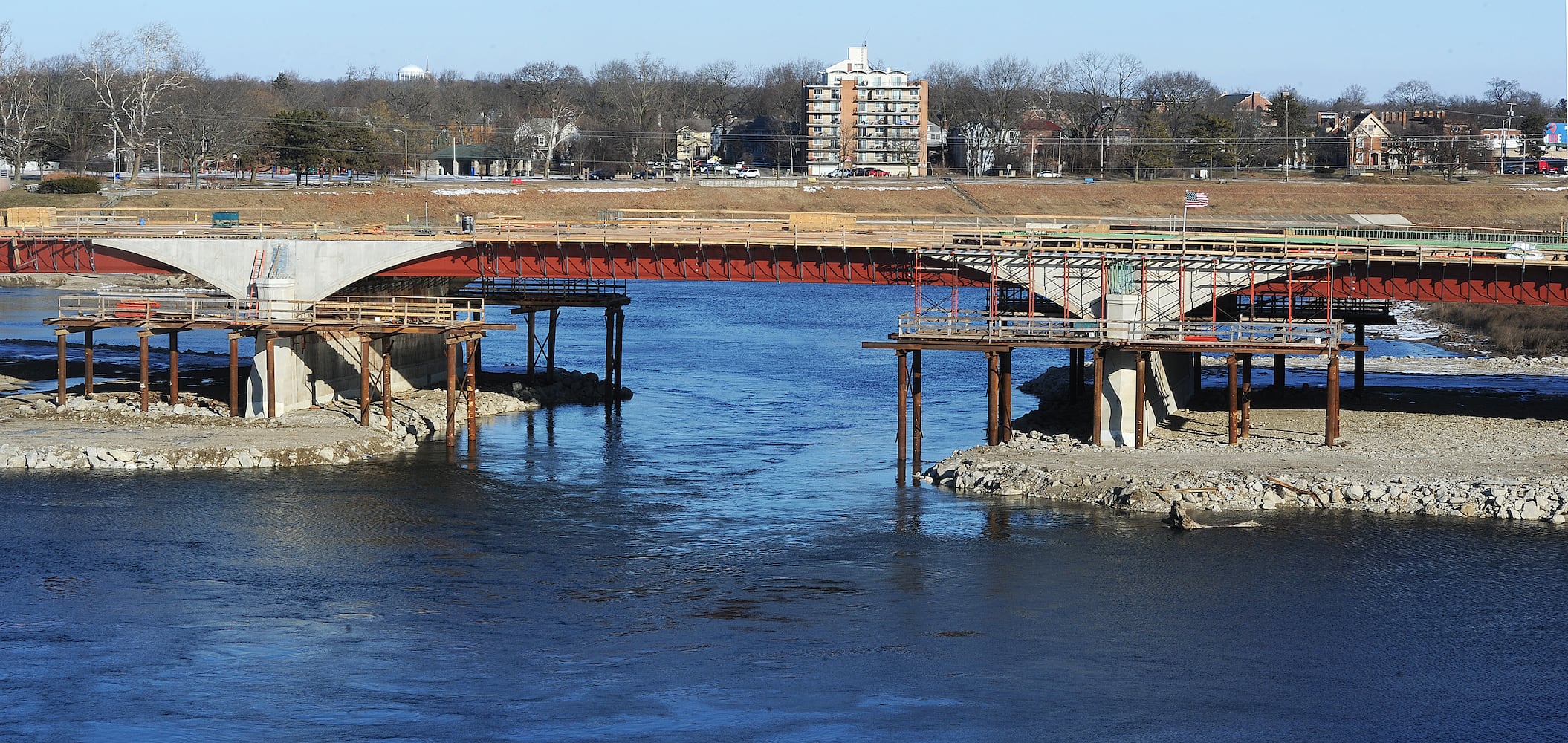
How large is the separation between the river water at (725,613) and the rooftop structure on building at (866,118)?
5454 inches

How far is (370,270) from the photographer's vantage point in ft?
204

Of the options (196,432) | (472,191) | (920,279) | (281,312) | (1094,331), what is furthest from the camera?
(472,191)

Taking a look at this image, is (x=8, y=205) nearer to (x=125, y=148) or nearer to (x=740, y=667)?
(x=125, y=148)

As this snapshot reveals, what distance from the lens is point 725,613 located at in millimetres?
36000

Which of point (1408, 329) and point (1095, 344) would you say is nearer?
point (1095, 344)

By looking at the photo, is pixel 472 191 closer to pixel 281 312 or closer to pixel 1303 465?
pixel 281 312

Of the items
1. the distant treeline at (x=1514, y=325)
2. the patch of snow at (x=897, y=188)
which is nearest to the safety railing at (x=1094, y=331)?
the distant treeline at (x=1514, y=325)

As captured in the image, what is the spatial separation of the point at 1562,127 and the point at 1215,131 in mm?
34523

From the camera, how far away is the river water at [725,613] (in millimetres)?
29906

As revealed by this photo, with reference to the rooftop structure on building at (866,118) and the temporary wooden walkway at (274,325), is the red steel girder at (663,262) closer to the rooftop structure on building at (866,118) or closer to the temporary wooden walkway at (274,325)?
the temporary wooden walkway at (274,325)

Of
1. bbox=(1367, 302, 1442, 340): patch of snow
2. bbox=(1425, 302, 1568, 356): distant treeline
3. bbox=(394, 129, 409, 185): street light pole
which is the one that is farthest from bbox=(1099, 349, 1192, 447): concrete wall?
bbox=(394, 129, 409, 185): street light pole

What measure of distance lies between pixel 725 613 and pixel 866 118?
161198 mm

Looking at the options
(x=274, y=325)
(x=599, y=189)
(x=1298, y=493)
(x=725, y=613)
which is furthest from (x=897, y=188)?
(x=725, y=613)

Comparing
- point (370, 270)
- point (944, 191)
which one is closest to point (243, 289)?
point (370, 270)
